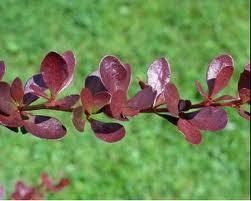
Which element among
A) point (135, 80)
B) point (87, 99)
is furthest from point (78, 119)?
point (135, 80)

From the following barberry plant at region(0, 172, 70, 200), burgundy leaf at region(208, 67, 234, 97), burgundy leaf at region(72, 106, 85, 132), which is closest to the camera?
burgundy leaf at region(72, 106, 85, 132)

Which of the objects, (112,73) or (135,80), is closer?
(112,73)

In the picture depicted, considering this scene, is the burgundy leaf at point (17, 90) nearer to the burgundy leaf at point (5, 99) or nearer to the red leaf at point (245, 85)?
the burgundy leaf at point (5, 99)

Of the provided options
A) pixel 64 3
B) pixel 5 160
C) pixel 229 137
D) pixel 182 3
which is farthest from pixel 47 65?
pixel 182 3

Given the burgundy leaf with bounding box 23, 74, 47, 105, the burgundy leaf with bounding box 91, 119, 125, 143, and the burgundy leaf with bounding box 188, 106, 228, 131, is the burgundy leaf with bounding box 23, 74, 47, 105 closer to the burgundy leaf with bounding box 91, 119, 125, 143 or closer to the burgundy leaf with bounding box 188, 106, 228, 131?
the burgundy leaf with bounding box 91, 119, 125, 143

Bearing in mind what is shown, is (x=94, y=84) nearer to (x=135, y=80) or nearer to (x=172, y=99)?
(x=172, y=99)

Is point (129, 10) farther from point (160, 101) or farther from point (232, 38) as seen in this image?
point (160, 101)

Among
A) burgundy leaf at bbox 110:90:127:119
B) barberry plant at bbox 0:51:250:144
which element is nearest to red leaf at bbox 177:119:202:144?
barberry plant at bbox 0:51:250:144
